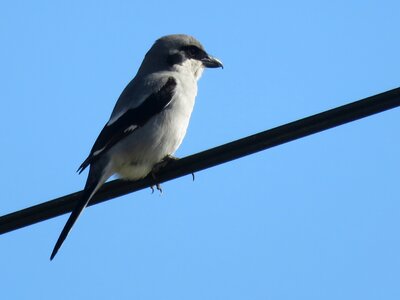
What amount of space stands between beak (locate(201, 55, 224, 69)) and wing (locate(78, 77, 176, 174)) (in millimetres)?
1071

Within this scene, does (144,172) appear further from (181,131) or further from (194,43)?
(194,43)

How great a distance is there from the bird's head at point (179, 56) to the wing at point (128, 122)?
719 mm

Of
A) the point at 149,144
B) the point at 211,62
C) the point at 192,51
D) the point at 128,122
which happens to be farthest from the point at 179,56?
the point at 149,144

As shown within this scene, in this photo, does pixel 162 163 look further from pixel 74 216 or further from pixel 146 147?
pixel 74 216

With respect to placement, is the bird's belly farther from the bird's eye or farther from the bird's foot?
the bird's eye

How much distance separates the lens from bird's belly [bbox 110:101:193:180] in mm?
5719

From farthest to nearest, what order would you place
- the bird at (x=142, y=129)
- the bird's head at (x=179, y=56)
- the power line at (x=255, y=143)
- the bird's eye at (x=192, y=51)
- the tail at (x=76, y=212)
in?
the bird's eye at (x=192, y=51) → the bird's head at (x=179, y=56) → the bird at (x=142, y=129) → the tail at (x=76, y=212) → the power line at (x=255, y=143)

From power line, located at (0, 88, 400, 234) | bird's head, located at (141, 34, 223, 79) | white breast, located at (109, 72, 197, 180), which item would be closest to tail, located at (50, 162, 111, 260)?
power line, located at (0, 88, 400, 234)

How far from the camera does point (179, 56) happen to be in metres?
6.81

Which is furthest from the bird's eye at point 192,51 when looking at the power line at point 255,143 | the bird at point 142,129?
the power line at point 255,143

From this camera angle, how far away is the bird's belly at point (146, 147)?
572 cm

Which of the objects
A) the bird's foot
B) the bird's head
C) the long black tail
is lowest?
the long black tail

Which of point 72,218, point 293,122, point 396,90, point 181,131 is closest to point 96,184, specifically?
point 72,218

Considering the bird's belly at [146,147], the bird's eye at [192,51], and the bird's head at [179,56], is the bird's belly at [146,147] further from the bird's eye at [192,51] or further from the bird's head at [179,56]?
the bird's eye at [192,51]
